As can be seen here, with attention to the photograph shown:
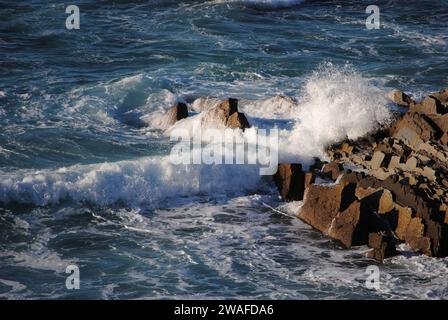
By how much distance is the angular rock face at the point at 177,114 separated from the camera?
15945 millimetres

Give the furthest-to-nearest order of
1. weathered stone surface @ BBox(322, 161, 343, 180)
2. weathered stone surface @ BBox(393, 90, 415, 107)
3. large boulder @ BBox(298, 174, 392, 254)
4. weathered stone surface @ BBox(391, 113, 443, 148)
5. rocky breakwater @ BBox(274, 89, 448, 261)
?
weathered stone surface @ BBox(393, 90, 415, 107) < weathered stone surface @ BBox(391, 113, 443, 148) < weathered stone surface @ BBox(322, 161, 343, 180) < large boulder @ BBox(298, 174, 392, 254) < rocky breakwater @ BBox(274, 89, 448, 261)

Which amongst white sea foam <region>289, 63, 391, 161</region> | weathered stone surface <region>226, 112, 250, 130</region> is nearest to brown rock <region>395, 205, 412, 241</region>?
white sea foam <region>289, 63, 391, 161</region>

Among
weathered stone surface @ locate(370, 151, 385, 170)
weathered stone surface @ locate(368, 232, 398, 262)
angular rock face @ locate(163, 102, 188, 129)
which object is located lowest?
weathered stone surface @ locate(368, 232, 398, 262)

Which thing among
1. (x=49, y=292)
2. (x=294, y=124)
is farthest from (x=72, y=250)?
(x=294, y=124)

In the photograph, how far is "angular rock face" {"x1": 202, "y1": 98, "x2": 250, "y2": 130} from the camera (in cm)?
1502

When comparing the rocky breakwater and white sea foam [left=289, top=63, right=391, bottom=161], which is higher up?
white sea foam [left=289, top=63, right=391, bottom=161]

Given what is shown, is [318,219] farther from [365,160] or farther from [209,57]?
[209,57]

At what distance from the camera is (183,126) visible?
15.8 metres

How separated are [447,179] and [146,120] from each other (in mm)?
6540

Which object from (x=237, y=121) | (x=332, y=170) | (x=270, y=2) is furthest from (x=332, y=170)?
(x=270, y=2)

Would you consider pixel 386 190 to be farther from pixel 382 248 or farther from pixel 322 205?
pixel 382 248

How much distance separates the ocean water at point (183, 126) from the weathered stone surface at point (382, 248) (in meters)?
0.12

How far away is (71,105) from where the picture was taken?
1722 cm

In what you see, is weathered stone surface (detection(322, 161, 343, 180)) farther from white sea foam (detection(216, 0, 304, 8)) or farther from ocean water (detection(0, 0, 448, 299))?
white sea foam (detection(216, 0, 304, 8))
